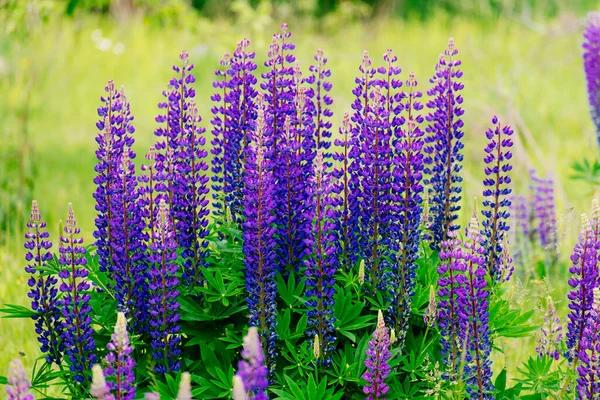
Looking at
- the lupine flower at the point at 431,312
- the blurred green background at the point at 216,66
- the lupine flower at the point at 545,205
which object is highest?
the lupine flower at the point at 431,312

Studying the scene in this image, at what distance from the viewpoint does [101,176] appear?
3.07 m

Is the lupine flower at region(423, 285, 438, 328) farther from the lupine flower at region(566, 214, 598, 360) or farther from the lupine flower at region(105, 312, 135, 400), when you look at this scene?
the lupine flower at region(105, 312, 135, 400)

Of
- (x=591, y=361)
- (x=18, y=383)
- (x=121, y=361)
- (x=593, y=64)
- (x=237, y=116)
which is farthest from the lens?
(x=593, y=64)

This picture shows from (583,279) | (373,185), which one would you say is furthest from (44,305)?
(583,279)

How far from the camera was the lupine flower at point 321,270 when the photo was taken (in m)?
2.84

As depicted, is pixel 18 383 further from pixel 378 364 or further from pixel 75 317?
pixel 378 364

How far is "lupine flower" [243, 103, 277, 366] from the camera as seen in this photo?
2.81m

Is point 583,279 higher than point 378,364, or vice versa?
point 583,279

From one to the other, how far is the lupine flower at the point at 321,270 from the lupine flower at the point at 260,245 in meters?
0.13

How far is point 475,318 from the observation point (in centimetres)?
281

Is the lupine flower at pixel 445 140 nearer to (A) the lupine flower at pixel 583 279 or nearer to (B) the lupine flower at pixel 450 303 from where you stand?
(B) the lupine flower at pixel 450 303

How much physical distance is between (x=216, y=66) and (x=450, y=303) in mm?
9306

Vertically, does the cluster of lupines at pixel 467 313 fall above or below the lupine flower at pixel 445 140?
below

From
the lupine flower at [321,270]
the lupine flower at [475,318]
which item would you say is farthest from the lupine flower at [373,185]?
the lupine flower at [475,318]
